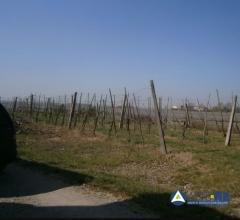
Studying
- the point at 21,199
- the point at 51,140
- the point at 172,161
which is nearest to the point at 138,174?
the point at 172,161

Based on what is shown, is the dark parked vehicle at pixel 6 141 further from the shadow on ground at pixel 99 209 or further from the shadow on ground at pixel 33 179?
the shadow on ground at pixel 99 209

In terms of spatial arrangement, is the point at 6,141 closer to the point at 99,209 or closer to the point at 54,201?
the point at 54,201

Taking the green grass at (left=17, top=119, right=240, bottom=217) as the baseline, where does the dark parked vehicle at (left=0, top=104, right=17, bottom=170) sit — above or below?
above

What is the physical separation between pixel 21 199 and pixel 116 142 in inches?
423

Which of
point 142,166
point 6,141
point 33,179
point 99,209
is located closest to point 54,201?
point 99,209

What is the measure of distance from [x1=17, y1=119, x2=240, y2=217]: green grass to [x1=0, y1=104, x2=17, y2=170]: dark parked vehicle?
2.06 metres

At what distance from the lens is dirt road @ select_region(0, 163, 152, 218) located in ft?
21.5

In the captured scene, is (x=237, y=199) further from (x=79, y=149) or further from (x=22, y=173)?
(x=79, y=149)

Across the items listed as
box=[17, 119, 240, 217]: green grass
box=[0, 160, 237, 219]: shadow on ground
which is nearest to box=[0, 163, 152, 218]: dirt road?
box=[0, 160, 237, 219]: shadow on ground

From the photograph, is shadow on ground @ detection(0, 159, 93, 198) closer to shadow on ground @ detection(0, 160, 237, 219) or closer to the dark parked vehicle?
shadow on ground @ detection(0, 160, 237, 219)

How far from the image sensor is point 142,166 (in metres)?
13.1

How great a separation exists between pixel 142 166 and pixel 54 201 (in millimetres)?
6020

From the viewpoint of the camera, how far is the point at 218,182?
10539mm

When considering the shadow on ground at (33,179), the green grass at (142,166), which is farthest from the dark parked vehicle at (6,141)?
the green grass at (142,166)
